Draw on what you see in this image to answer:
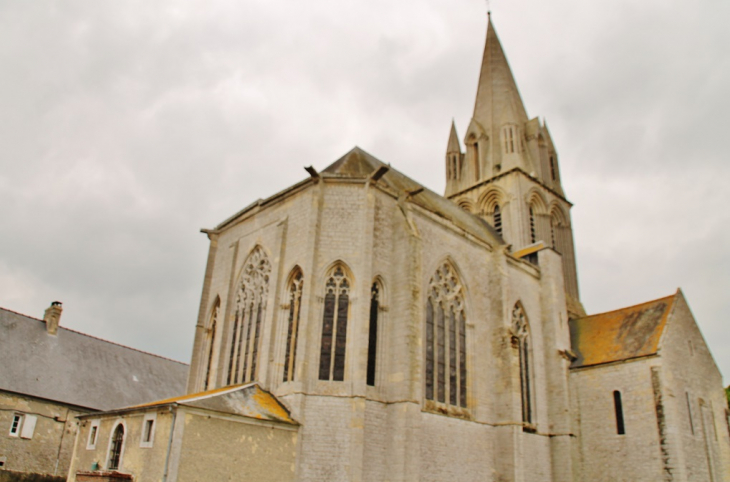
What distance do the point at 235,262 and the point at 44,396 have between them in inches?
402

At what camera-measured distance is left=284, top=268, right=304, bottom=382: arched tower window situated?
15.0 metres

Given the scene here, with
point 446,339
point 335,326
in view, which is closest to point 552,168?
point 446,339

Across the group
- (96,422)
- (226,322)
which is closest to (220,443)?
(96,422)

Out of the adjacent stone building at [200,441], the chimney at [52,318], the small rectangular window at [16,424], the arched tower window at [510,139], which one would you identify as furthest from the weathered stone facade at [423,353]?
the chimney at [52,318]

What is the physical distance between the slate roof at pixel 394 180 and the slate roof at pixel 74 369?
1458 cm

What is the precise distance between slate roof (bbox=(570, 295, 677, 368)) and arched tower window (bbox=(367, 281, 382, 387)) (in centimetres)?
1035

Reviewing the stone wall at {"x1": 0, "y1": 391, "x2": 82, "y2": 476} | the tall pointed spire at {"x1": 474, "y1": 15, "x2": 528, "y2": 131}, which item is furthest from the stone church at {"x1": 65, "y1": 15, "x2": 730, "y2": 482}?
the tall pointed spire at {"x1": 474, "y1": 15, "x2": 528, "y2": 131}

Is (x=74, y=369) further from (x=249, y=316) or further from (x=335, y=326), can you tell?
(x=335, y=326)

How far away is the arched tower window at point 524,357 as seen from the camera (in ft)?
66.1

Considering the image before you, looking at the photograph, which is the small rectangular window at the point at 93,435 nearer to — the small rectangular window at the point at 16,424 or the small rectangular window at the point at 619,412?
the small rectangular window at the point at 16,424

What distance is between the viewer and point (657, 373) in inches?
755

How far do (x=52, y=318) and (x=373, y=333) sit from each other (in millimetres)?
17000

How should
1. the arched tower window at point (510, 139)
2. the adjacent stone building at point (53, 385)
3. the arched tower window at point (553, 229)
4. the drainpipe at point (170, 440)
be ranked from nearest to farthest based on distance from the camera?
the drainpipe at point (170, 440) → the adjacent stone building at point (53, 385) → the arched tower window at point (553, 229) → the arched tower window at point (510, 139)

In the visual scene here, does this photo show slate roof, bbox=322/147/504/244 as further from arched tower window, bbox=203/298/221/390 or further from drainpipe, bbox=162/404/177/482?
drainpipe, bbox=162/404/177/482
